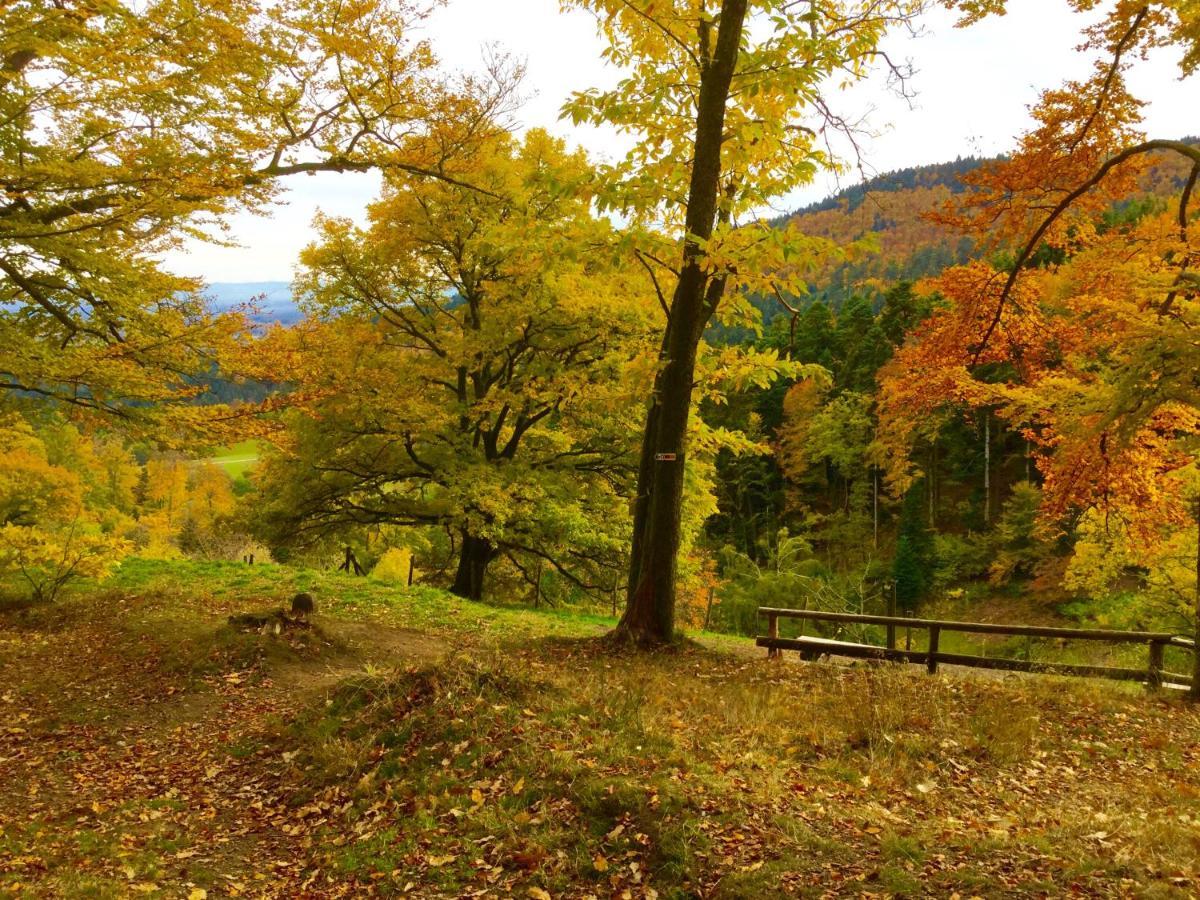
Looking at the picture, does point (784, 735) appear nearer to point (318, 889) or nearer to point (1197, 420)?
point (318, 889)

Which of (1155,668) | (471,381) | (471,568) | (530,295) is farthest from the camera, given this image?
(471,381)

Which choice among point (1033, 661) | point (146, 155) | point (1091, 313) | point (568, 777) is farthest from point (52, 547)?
point (1091, 313)

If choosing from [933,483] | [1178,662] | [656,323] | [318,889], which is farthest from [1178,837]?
[933,483]

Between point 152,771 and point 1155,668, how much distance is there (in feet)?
38.9

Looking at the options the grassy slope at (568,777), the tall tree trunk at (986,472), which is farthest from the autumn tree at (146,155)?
the tall tree trunk at (986,472)

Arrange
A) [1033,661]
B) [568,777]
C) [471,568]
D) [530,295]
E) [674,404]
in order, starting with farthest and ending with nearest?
[471,568] < [530,295] < [1033,661] < [674,404] < [568,777]

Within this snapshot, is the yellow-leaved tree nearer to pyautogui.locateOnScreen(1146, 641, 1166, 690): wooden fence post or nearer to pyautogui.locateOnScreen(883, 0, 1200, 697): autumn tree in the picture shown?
pyautogui.locateOnScreen(883, 0, 1200, 697): autumn tree

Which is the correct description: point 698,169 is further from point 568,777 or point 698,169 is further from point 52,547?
point 52,547

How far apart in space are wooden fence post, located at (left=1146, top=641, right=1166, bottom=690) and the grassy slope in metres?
0.80

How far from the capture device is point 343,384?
14.6 meters

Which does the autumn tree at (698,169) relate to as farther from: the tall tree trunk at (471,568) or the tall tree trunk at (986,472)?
the tall tree trunk at (986,472)

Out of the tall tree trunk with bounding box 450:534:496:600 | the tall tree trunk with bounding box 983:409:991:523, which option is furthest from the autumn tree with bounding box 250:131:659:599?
the tall tree trunk with bounding box 983:409:991:523

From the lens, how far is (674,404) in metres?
9.16

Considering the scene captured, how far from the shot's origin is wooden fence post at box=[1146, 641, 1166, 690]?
9359 millimetres
